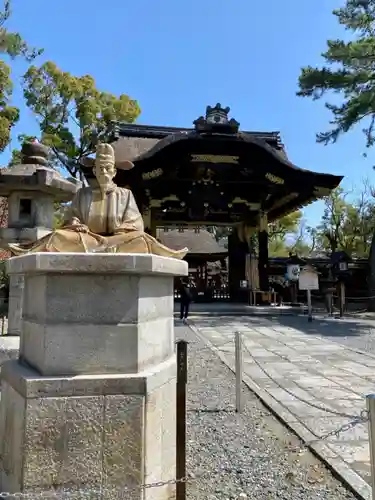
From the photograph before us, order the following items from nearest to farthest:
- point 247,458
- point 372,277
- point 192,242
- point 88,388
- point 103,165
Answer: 1. point 88,388
2. point 103,165
3. point 247,458
4. point 372,277
5. point 192,242

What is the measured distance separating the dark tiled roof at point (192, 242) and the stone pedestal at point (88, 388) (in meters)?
21.8

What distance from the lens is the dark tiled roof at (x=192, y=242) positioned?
25266 millimetres

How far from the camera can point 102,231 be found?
10.3 feet

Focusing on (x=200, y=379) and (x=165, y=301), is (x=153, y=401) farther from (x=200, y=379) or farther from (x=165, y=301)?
(x=200, y=379)

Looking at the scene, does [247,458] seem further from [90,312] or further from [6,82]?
[6,82]

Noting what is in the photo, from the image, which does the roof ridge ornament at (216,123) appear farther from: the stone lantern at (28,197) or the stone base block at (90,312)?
the stone base block at (90,312)

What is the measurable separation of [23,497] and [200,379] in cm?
412

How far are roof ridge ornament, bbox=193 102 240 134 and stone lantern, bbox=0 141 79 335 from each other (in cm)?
860

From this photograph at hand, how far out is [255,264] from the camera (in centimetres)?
1725

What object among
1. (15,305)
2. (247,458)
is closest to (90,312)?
(247,458)

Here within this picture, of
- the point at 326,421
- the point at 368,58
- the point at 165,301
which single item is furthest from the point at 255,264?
the point at 165,301

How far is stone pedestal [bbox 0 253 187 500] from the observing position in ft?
7.83

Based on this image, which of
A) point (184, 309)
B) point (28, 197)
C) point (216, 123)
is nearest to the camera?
point (28, 197)

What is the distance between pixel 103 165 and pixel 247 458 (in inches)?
109
